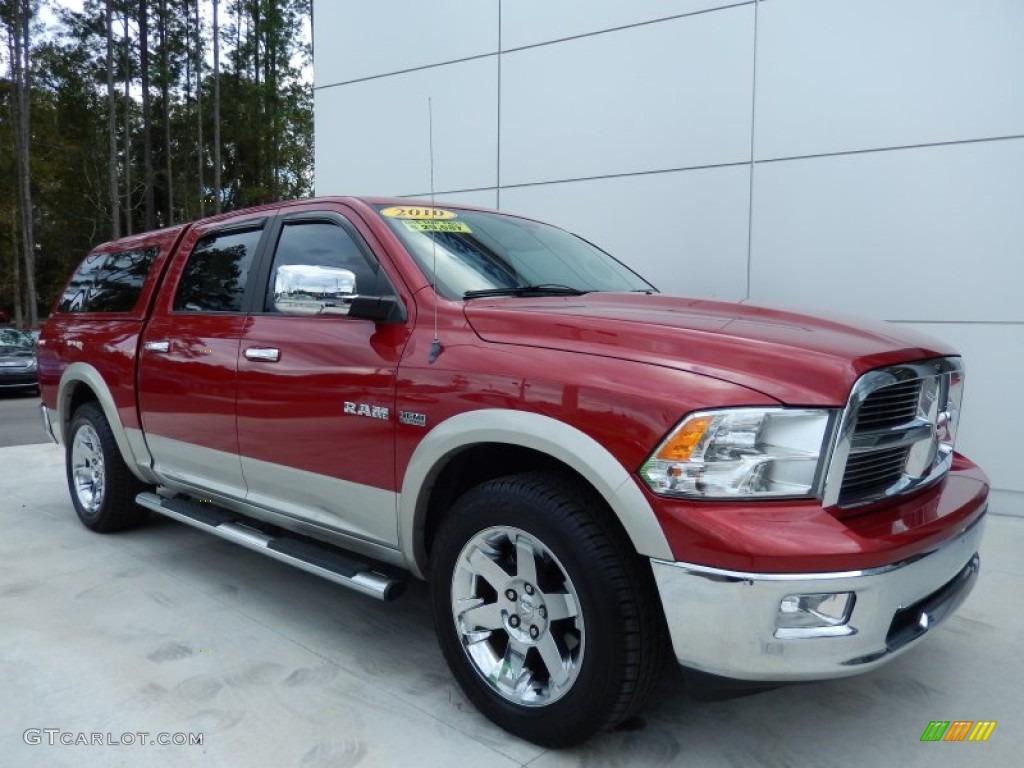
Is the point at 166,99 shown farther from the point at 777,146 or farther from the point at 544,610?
the point at 544,610

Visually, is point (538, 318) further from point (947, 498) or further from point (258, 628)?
point (258, 628)

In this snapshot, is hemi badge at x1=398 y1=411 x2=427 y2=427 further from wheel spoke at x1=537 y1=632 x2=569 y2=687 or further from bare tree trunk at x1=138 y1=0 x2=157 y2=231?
bare tree trunk at x1=138 y1=0 x2=157 y2=231

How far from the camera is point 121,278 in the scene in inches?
186

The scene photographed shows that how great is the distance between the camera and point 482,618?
Result: 103 inches

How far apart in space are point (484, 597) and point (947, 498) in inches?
63.1

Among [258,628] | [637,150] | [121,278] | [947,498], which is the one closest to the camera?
[947,498]

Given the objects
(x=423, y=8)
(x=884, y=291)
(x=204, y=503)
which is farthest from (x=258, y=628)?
(x=423, y=8)

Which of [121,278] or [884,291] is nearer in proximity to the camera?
[121,278]

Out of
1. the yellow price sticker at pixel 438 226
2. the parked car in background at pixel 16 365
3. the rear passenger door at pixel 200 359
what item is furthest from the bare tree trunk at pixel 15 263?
the yellow price sticker at pixel 438 226

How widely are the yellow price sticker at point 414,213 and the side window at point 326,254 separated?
0.68 feet

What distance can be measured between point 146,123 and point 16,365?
51.6 feet

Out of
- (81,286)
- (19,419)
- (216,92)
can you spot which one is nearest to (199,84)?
(216,92)

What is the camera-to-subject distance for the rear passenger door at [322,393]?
2.90m

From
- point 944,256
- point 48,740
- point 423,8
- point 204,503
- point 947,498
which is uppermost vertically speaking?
point 423,8
